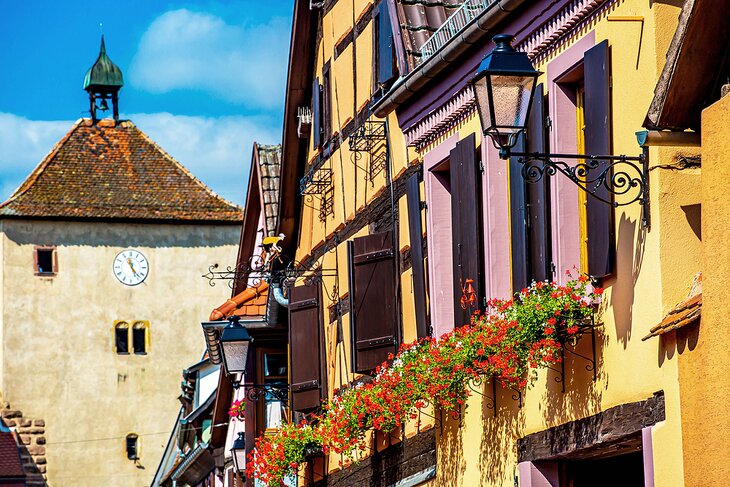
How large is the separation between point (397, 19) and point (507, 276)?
3142 millimetres

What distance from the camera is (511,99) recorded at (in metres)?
8.59

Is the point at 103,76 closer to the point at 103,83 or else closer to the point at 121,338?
the point at 103,83

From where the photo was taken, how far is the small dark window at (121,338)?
52125 millimetres

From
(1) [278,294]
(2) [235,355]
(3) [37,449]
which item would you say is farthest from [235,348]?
(3) [37,449]

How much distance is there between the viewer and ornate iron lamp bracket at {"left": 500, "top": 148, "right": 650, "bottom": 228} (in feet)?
27.5

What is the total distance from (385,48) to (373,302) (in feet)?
6.44

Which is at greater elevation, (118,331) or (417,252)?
(118,331)

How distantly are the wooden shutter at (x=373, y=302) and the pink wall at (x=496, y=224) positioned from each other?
10.1 feet

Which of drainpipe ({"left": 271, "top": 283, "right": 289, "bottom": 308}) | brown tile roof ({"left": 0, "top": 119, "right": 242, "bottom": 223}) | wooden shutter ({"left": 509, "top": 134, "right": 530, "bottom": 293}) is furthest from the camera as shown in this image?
brown tile roof ({"left": 0, "top": 119, "right": 242, "bottom": 223})

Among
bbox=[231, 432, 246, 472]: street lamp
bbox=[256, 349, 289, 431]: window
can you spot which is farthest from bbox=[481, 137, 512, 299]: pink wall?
bbox=[231, 432, 246, 472]: street lamp

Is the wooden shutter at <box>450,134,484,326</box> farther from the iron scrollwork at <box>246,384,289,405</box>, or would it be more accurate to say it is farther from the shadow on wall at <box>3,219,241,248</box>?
the shadow on wall at <box>3,219,241,248</box>

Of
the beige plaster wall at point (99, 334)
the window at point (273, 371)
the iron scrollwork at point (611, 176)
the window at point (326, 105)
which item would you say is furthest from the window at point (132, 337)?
the iron scrollwork at point (611, 176)

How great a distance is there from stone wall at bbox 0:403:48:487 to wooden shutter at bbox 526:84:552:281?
42.2 m

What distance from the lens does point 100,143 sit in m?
53.8
